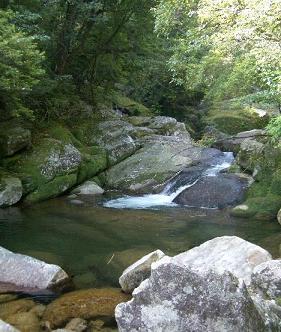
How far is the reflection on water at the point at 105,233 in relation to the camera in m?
8.38

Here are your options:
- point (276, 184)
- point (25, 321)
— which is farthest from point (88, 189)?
point (25, 321)

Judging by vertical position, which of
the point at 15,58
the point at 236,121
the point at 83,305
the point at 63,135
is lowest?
the point at 83,305

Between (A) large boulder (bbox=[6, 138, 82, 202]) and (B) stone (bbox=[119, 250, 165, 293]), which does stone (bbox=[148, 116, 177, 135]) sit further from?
(B) stone (bbox=[119, 250, 165, 293])

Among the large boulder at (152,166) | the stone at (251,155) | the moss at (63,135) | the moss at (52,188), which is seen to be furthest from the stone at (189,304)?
the moss at (63,135)

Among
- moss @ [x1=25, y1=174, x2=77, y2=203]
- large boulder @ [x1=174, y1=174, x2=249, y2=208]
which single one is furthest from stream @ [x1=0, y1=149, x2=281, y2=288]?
large boulder @ [x1=174, y1=174, x2=249, y2=208]

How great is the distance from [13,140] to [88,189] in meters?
3.00

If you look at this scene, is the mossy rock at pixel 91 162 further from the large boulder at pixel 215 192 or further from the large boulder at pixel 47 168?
the large boulder at pixel 215 192

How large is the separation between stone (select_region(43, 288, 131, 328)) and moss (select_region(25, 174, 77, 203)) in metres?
7.14

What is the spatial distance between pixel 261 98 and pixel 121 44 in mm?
8975

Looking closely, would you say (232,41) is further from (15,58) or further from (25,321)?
(25,321)

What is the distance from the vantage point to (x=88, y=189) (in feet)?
49.0

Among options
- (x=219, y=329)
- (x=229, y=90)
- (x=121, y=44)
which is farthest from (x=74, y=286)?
(x=121, y=44)

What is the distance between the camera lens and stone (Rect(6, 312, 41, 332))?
5824 millimetres

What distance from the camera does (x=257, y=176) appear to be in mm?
13539
